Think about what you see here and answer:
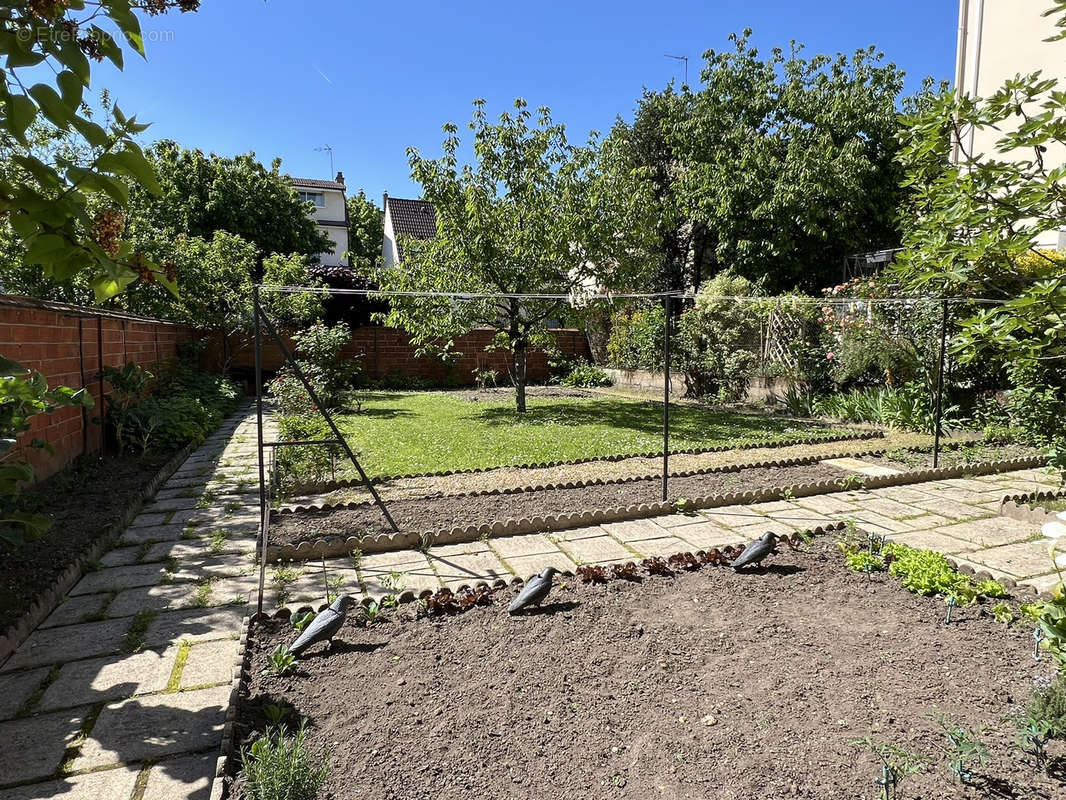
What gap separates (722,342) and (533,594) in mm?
9255

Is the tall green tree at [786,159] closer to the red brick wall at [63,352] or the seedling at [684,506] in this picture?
the seedling at [684,506]

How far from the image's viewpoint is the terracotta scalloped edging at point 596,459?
5576 mm

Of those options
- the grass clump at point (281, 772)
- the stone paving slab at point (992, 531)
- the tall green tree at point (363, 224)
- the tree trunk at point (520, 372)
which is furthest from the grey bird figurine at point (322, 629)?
the tall green tree at point (363, 224)

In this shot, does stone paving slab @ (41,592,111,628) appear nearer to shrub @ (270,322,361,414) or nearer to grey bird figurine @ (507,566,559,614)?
grey bird figurine @ (507,566,559,614)

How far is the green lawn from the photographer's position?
22.6 ft

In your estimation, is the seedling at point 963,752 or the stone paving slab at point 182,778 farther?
the stone paving slab at point 182,778

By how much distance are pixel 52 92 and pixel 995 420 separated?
9277 millimetres

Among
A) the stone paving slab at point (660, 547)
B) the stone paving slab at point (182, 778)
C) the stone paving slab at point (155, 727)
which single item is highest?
the stone paving slab at point (660, 547)

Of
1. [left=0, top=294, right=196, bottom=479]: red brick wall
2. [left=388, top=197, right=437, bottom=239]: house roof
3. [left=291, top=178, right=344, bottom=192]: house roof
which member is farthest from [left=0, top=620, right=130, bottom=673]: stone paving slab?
[left=291, top=178, right=344, bottom=192]: house roof

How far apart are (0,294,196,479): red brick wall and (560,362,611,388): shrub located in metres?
10.1

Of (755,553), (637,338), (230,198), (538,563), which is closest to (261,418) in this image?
(538,563)

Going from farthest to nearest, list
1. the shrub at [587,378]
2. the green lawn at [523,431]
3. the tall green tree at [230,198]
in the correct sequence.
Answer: the tall green tree at [230,198], the shrub at [587,378], the green lawn at [523,431]

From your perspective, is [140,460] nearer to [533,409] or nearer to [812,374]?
[533,409]

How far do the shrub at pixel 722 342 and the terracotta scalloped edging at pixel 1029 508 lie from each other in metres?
6.22
